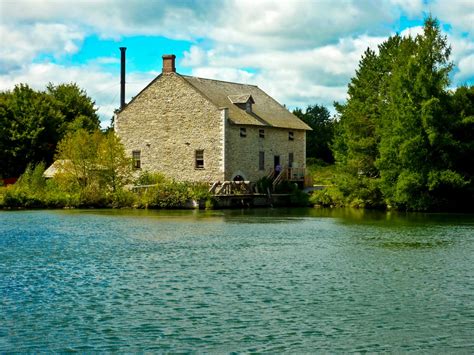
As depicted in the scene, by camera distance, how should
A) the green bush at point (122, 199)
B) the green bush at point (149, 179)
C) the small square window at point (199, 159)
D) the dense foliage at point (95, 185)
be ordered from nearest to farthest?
the dense foliage at point (95, 185), the green bush at point (122, 199), the green bush at point (149, 179), the small square window at point (199, 159)

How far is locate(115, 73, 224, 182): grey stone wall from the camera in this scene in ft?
157

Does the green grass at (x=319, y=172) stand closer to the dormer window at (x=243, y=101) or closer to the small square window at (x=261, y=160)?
the small square window at (x=261, y=160)

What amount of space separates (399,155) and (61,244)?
74.6 feet

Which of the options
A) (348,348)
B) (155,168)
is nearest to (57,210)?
(155,168)

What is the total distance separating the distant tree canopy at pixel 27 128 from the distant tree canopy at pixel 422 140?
28.5 meters

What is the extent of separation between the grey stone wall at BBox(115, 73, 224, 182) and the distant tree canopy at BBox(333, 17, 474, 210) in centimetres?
930

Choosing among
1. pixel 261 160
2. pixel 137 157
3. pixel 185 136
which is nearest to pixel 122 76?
pixel 137 157

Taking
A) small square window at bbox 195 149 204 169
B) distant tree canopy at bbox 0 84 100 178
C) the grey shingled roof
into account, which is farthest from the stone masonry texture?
distant tree canopy at bbox 0 84 100 178

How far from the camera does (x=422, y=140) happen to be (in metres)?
41.2

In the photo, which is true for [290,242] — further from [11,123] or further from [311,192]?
[11,123]

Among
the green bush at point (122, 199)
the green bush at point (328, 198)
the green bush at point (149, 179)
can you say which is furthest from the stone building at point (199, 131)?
the green bush at point (122, 199)

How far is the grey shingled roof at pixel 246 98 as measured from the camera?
1943 inches

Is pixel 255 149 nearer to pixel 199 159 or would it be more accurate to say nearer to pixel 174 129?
pixel 199 159

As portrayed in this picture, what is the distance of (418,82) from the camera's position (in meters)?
41.5
